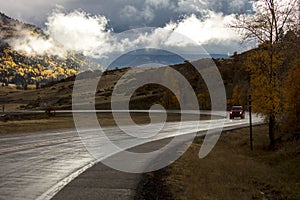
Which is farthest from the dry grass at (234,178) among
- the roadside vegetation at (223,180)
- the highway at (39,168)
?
the highway at (39,168)

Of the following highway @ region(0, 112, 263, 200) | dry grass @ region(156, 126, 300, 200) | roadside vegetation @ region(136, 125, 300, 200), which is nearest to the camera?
highway @ region(0, 112, 263, 200)

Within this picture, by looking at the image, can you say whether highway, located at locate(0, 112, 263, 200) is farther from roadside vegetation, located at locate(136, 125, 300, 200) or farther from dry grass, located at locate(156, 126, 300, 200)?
dry grass, located at locate(156, 126, 300, 200)

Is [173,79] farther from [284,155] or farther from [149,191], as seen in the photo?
[149,191]

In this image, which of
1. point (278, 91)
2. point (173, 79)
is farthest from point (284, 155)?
point (173, 79)

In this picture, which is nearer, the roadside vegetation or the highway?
the highway

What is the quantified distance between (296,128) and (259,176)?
38.0 feet

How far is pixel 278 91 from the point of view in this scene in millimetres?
20984

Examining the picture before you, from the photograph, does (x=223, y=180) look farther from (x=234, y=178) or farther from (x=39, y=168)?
(x=39, y=168)

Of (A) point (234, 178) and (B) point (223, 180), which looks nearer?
(B) point (223, 180)

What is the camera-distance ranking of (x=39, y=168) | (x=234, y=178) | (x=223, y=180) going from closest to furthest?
(x=223, y=180) → (x=39, y=168) → (x=234, y=178)

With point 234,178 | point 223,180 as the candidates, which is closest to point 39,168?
point 223,180

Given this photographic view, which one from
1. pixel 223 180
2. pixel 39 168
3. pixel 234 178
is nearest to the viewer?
pixel 223 180

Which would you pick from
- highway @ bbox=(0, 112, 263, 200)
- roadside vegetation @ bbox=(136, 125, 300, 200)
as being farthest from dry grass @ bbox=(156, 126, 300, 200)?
highway @ bbox=(0, 112, 263, 200)

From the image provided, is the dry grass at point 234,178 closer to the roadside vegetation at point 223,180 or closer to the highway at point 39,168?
the roadside vegetation at point 223,180
